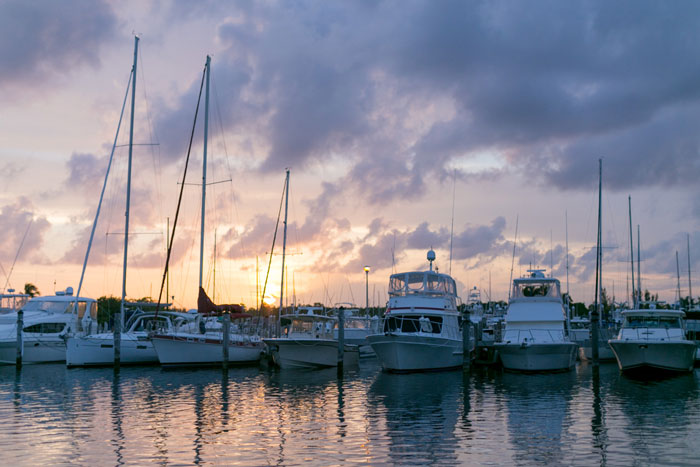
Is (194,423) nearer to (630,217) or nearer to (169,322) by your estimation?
(169,322)

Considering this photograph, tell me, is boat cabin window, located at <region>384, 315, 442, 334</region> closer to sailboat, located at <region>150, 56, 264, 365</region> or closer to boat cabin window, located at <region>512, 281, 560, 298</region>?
boat cabin window, located at <region>512, 281, 560, 298</region>

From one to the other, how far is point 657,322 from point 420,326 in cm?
1152

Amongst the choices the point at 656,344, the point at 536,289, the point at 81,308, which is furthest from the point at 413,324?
the point at 81,308

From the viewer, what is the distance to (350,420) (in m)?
19.8

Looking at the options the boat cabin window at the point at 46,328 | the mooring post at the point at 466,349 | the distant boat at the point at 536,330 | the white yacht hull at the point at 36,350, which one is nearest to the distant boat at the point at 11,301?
the boat cabin window at the point at 46,328

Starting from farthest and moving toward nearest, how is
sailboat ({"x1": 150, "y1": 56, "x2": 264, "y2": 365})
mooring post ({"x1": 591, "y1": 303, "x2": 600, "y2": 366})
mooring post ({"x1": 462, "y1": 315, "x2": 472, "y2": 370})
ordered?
sailboat ({"x1": 150, "y1": 56, "x2": 264, "y2": 365}), mooring post ({"x1": 591, "y1": 303, "x2": 600, "y2": 366}), mooring post ({"x1": 462, "y1": 315, "x2": 472, "y2": 370})

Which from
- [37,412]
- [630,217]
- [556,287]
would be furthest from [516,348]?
[630,217]

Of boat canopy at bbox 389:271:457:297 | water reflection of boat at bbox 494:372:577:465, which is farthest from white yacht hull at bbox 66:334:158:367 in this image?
water reflection of boat at bbox 494:372:577:465

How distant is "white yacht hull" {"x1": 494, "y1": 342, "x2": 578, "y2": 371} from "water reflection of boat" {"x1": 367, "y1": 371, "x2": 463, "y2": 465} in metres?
3.00

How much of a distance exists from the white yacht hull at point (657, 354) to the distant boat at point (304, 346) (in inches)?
570

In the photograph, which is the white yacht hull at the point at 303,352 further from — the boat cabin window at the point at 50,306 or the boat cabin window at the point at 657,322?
the boat cabin window at the point at 657,322

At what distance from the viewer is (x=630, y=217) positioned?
200 ft

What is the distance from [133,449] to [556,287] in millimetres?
27577

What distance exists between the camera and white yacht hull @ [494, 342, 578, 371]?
33219mm
